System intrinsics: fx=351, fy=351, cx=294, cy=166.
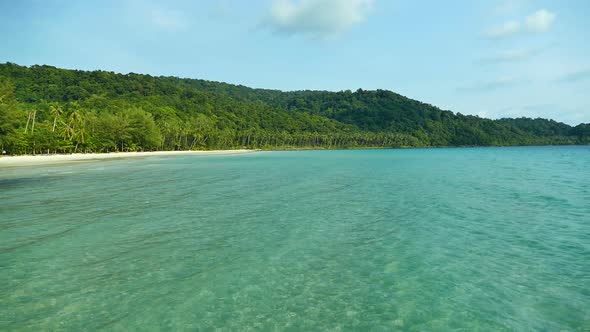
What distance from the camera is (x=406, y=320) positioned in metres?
6.96

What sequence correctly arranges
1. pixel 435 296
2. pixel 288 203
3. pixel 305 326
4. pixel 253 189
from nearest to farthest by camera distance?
pixel 305 326 < pixel 435 296 < pixel 288 203 < pixel 253 189

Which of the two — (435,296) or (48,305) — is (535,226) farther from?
(48,305)

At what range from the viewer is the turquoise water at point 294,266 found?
709 cm

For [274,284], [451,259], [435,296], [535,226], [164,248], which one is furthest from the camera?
[535,226]

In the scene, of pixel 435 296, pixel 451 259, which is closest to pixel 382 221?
pixel 451 259

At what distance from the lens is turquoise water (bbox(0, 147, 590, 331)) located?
7.09m

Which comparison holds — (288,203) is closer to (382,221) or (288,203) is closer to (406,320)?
(382,221)

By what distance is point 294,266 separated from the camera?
33.3ft

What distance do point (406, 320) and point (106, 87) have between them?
219 metres

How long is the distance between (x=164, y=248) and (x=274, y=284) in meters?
4.91

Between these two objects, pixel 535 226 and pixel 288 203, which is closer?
pixel 535 226

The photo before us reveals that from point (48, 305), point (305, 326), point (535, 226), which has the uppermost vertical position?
point (535, 226)

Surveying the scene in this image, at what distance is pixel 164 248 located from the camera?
11.8 meters

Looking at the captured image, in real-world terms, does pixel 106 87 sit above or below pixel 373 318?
above
